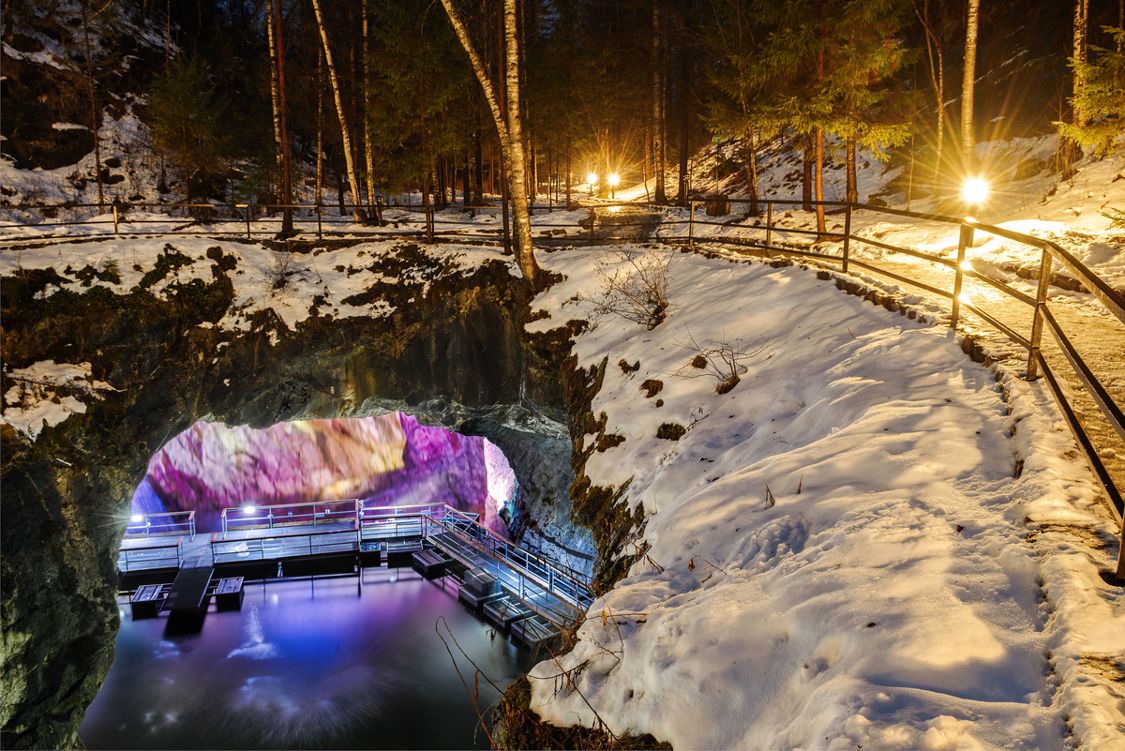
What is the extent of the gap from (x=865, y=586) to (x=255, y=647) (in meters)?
15.4

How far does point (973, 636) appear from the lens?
3.00 metres

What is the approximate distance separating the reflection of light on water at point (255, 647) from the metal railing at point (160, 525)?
4367 mm

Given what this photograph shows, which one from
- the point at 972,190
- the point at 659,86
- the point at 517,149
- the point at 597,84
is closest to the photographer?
the point at 517,149

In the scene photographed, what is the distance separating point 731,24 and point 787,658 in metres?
26.0

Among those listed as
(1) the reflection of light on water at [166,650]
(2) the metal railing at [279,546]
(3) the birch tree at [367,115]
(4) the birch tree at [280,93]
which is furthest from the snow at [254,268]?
(1) the reflection of light on water at [166,650]

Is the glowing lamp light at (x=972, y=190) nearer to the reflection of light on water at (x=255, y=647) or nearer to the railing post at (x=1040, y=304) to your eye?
the railing post at (x=1040, y=304)

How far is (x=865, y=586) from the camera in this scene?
3533 mm

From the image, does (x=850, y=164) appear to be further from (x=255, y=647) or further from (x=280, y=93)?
(x=255, y=647)

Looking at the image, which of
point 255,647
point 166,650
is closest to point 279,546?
point 166,650

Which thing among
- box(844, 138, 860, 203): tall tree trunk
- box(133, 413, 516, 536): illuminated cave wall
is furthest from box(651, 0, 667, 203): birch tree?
box(133, 413, 516, 536): illuminated cave wall

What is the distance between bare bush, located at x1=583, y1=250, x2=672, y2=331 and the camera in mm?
11930

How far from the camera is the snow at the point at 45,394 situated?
13031 mm

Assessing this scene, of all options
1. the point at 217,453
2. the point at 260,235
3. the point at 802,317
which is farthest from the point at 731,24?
the point at 217,453

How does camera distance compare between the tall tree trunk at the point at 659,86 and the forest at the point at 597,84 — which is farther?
the tall tree trunk at the point at 659,86
